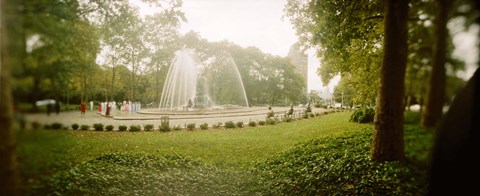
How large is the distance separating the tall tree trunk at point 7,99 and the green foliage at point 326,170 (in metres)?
4.26

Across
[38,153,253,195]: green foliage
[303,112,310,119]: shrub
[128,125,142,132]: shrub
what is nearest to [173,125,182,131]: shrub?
[38,153,253,195]: green foliage

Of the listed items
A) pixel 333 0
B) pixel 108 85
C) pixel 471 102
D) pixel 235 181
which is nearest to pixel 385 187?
pixel 235 181

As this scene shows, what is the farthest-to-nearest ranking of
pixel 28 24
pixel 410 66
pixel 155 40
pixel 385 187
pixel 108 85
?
pixel 385 187 → pixel 155 40 → pixel 108 85 → pixel 410 66 → pixel 28 24

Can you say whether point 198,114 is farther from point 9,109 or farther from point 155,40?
point 9,109

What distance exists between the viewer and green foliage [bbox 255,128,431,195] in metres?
4.92

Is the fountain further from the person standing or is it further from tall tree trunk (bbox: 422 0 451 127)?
tall tree trunk (bbox: 422 0 451 127)

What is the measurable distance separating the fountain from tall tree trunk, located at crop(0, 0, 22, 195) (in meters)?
3.30

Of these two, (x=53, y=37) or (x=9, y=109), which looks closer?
(x=9, y=109)

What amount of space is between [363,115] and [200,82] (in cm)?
322

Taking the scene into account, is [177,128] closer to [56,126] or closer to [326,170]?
[326,170]

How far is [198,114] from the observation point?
7125mm

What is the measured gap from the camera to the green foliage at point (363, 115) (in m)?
5.45

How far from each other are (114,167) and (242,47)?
3.04m

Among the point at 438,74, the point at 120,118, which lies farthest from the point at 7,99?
the point at 120,118
